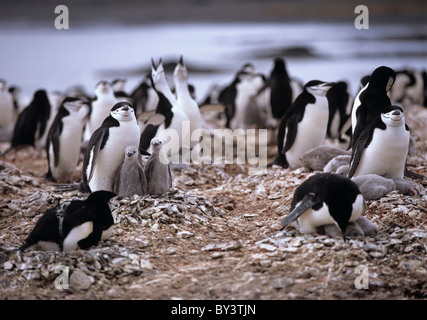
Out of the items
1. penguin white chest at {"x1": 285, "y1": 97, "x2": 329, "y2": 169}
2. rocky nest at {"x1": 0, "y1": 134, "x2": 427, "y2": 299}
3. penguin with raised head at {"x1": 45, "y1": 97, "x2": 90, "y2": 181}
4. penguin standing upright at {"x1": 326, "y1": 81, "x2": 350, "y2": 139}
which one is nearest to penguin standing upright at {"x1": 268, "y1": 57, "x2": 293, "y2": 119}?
penguin standing upright at {"x1": 326, "y1": 81, "x2": 350, "y2": 139}

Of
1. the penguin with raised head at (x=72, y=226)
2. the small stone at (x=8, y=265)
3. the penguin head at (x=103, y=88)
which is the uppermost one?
the penguin head at (x=103, y=88)

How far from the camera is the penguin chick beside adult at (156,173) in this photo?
16.7ft

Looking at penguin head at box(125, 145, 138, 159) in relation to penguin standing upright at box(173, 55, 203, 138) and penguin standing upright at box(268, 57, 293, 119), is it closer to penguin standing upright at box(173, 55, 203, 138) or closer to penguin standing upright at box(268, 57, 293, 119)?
penguin standing upright at box(173, 55, 203, 138)

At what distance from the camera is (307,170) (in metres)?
6.02

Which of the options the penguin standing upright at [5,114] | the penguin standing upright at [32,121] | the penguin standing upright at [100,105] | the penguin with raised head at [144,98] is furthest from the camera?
the penguin with raised head at [144,98]

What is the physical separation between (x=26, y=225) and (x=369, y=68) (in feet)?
55.5

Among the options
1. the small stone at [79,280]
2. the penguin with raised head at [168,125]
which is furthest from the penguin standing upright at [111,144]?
the small stone at [79,280]

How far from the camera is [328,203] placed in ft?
13.0

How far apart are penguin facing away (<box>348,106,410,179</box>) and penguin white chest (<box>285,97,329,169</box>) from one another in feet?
3.76

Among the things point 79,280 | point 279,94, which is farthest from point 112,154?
point 279,94

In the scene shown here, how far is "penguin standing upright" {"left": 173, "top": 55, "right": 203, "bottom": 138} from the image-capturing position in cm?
708

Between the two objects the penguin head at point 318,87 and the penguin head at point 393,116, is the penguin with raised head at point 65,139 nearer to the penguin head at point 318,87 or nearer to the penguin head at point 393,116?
the penguin head at point 318,87

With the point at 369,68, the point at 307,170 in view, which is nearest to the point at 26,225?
the point at 307,170

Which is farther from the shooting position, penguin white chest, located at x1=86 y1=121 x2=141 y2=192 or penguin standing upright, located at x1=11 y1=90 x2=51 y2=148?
penguin standing upright, located at x1=11 y1=90 x2=51 y2=148
